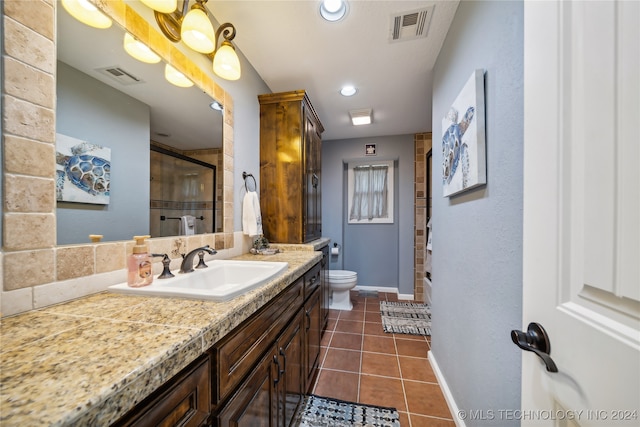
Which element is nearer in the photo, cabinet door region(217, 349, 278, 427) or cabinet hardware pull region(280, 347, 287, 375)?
cabinet door region(217, 349, 278, 427)

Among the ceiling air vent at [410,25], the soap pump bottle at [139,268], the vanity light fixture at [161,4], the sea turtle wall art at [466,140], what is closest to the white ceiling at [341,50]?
the ceiling air vent at [410,25]

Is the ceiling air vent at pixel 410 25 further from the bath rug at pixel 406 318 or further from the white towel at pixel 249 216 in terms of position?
the bath rug at pixel 406 318

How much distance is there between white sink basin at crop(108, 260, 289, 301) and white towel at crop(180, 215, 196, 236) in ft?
0.69

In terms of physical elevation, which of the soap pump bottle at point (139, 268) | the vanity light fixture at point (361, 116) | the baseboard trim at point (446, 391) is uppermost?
the vanity light fixture at point (361, 116)

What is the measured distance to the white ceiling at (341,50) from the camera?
1373 millimetres

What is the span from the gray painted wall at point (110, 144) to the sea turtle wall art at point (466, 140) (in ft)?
4.86

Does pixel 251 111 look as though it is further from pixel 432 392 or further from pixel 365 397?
pixel 432 392

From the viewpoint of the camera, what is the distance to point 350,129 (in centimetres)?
326

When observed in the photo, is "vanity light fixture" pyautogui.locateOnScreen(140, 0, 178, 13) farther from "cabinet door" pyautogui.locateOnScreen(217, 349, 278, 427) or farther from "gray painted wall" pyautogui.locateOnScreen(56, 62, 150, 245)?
"cabinet door" pyautogui.locateOnScreen(217, 349, 278, 427)

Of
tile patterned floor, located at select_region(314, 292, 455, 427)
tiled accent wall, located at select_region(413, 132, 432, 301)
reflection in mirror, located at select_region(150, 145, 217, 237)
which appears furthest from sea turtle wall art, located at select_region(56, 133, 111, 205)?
tiled accent wall, located at select_region(413, 132, 432, 301)

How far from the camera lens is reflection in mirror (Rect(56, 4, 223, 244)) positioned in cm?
75

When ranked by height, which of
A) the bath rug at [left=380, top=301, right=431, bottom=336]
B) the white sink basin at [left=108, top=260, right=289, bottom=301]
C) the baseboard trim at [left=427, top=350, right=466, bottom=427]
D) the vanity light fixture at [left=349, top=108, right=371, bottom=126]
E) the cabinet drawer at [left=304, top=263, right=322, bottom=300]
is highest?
the vanity light fixture at [left=349, top=108, right=371, bottom=126]

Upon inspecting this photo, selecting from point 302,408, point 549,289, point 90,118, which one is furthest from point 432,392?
point 90,118

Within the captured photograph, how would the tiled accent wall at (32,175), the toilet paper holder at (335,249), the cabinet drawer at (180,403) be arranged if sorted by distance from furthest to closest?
the toilet paper holder at (335,249) < the tiled accent wall at (32,175) < the cabinet drawer at (180,403)
